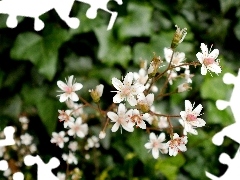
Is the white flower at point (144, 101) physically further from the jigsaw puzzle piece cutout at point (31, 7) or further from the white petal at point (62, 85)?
the jigsaw puzzle piece cutout at point (31, 7)

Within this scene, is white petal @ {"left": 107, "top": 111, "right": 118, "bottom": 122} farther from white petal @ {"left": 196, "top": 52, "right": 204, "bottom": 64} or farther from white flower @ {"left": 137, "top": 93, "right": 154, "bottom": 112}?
white petal @ {"left": 196, "top": 52, "right": 204, "bottom": 64}

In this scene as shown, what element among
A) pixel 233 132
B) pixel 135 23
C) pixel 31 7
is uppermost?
pixel 31 7

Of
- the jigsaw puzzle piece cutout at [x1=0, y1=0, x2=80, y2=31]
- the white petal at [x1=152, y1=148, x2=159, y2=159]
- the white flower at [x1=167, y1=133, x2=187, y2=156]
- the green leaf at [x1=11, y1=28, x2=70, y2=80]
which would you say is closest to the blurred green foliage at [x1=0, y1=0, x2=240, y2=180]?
the green leaf at [x1=11, y1=28, x2=70, y2=80]

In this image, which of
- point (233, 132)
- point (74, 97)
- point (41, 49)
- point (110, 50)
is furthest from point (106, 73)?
point (74, 97)

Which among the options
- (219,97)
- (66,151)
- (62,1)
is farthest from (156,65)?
(219,97)

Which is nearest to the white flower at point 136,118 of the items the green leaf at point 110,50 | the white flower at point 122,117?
the white flower at point 122,117

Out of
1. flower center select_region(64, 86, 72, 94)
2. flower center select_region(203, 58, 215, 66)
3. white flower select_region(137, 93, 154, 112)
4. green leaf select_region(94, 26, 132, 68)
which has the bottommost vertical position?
green leaf select_region(94, 26, 132, 68)

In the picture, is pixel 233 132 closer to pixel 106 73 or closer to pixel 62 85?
pixel 106 73
